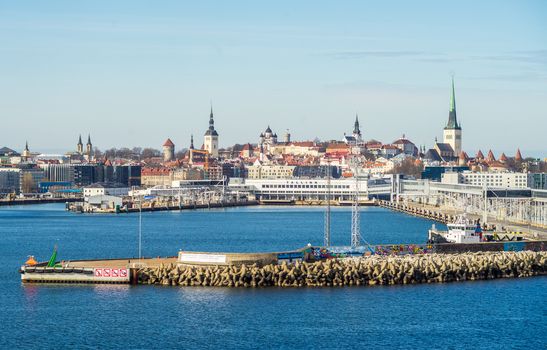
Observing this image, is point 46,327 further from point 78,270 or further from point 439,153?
point 439,153

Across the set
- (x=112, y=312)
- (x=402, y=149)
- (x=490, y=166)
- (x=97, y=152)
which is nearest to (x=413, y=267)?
(x=112, y=312)

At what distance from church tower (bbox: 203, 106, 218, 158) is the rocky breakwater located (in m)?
114

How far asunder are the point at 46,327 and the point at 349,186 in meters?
71.5

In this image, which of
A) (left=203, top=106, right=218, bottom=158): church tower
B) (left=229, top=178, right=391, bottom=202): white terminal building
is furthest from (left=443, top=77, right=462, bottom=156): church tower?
(left=229, top=178, right=391, bottom=202): white terminal building

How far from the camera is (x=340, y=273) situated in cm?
2977

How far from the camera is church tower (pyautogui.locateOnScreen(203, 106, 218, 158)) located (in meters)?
146

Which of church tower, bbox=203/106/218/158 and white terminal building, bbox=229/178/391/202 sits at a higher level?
church tower, bbox=203/106/218/158

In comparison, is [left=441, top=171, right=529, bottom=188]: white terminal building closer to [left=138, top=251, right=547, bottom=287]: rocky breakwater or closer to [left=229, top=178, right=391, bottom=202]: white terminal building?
[left=229, top=178, right=391, bottom=202]: white terminal building

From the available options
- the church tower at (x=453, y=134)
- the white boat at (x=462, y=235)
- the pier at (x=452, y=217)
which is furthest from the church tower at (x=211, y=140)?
the white boat at (x=462, y=235)

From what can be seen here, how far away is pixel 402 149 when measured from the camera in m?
156

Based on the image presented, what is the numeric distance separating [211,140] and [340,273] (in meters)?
117

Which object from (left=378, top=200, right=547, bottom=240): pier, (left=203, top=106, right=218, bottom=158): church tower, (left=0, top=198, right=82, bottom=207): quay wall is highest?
(left=203, top=106, right=218, bottom=158): church tower

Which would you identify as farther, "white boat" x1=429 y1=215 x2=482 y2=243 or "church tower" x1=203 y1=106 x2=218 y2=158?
"church tower" x1=203 y1=106 x2=218 y2=158

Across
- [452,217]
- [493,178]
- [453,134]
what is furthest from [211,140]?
[452,217]
